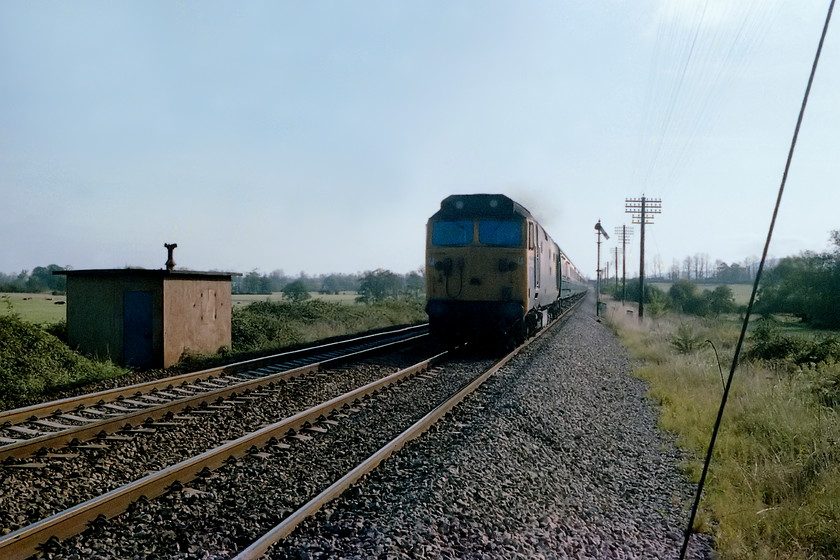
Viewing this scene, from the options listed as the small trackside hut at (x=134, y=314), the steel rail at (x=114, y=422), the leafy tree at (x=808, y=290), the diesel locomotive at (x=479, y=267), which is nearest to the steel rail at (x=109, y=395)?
the steel rail at (x=114, y=422)

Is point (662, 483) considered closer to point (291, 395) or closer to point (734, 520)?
point (734, 520)

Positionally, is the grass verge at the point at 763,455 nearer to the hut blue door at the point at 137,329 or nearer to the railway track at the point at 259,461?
the railway track at the point at 259,461

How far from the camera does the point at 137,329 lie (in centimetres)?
1266

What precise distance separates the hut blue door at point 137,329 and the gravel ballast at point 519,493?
7.70 m

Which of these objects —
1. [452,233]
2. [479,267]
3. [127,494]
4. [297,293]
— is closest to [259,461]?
[127,494]

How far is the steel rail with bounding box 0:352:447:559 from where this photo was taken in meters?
3.81

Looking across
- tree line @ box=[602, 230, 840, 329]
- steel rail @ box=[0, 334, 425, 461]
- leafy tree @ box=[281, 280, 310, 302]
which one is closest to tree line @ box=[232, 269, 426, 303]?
leafy tree @ box=[281, 280, 310, 302]

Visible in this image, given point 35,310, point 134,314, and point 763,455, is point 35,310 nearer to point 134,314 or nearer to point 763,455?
point 134,314

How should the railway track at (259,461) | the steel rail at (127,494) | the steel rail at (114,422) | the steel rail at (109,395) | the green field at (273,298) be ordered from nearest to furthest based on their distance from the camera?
the steel rail at (127,494)
the railway track at (259,461)
the steel rail at (114,422)
the steel rail at (109,395)
the green field at (273,298)

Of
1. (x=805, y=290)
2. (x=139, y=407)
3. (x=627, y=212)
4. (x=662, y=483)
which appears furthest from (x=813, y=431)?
(x=805, y=290)

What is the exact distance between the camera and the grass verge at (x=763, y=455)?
501cm

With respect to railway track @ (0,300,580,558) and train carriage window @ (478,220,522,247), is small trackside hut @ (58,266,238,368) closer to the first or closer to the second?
railway track @ (0,300,580,558)

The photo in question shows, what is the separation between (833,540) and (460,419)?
12.8 ft

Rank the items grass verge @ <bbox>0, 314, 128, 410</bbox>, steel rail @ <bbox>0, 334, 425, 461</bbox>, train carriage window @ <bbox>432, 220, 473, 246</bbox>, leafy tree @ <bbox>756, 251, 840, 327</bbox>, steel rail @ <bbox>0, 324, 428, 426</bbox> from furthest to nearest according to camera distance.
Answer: leafy tree @ <bbox>756, 251, 840, 327</bbox> → train carriage window @ <bbox>432, 220, 473, 246</bbox> → grass verge @ <bbox>0, 314, 128, 410</bbox> → steel rail @ <bbox>0, 324, 428, 426</bbox> → steel rail @ <bbox>0, 334, 425, 461</bbox>
